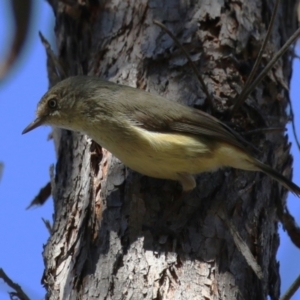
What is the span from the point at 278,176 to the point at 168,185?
2.39 feet

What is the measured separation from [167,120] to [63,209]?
0.92m

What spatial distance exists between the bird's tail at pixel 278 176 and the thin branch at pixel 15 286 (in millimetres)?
1692

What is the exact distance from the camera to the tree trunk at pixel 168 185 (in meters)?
3.90

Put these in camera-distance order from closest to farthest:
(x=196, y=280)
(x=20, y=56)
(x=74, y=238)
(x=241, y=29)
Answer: (x=196, y=280), (x=74, y=238), (x=241, y=29), (x=20, y=56)

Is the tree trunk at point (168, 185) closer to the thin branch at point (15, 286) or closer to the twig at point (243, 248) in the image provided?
the twig at point (243, 248)

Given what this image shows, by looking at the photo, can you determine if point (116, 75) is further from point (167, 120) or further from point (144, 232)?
point (144, 232)

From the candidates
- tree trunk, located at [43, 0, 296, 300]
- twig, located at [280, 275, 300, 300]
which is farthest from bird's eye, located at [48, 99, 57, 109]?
twig, located at [280, 275, 300, 300]

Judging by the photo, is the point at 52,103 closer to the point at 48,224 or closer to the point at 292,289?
the point at 48,224

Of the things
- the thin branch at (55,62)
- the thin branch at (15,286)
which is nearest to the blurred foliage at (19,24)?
the thin branch at (55,62)

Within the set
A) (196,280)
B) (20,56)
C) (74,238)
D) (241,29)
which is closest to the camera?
(196,280)

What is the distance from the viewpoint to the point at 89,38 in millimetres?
5156

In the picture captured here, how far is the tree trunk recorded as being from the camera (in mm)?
3898

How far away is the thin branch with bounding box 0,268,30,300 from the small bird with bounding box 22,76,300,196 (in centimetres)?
103

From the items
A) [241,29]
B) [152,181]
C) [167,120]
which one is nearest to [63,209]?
[152,181]
